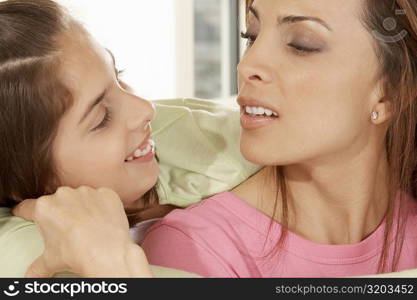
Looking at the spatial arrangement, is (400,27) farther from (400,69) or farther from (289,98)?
(289,98)

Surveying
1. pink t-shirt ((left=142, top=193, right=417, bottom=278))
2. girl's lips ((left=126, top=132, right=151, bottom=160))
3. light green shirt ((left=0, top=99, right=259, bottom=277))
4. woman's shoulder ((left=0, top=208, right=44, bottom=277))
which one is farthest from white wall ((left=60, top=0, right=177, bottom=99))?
woman's shoulder ((left=0, top=208, right=44, bottom=277))

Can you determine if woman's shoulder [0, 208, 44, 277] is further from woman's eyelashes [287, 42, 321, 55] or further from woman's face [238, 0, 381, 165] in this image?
woman's eyelashes [287, 42, 321, 55]

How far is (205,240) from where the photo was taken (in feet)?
4.63

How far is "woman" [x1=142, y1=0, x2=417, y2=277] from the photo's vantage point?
1.37 meters

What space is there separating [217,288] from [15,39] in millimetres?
567

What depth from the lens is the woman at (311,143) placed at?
4.49 feet

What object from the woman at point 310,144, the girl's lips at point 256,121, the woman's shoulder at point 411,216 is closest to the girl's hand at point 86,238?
the woman at point 310,144

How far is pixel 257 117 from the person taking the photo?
1.40 metres

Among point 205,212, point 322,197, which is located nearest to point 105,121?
point 205,212

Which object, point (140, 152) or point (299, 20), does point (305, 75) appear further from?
point (140, 152)

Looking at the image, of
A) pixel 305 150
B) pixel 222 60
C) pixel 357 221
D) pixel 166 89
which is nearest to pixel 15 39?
pixel 305 150

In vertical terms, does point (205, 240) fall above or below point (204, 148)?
below

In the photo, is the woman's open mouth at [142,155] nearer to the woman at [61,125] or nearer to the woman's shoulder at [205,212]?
the woman at [61,125]

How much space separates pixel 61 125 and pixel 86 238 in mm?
323
